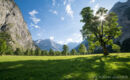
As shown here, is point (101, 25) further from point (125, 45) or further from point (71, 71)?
point (125, 45)

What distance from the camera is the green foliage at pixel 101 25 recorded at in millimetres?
22734

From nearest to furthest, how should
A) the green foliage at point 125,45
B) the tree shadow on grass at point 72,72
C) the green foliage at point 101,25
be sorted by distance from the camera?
the tree shadow on grass at point 72,72, the green foliage at point 101,25, the green foliage at point 125,45

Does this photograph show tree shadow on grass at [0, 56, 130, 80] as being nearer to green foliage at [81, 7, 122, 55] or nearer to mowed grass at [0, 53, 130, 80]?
mowed grass at [0, 53, 130, 80]

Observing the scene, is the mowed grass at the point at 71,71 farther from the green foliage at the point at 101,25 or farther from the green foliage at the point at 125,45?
the green foliage at the point at 125,45

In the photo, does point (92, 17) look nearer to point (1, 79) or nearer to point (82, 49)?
point (1, 79)

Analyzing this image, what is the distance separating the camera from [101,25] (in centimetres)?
2483

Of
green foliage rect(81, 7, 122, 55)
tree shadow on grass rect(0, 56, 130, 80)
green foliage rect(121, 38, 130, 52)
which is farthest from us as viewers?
green foliage rect(121, 38, 130, 52)

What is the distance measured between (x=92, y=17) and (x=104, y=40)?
9.93m

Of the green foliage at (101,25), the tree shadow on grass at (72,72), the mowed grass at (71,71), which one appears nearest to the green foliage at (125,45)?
the green foliage at (101,25)

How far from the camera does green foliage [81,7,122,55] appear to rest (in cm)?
2273

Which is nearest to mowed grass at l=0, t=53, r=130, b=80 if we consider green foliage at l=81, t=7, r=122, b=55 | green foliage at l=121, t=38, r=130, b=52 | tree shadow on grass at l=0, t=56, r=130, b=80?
tree shadow on grass at l=0, t=56, r=130, b=80

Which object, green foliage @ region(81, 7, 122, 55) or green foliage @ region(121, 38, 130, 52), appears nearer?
green foliage @ region(81, 7, 122, 55)

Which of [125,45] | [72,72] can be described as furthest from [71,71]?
[125,45]

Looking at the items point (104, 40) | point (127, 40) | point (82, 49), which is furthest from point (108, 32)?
point (127, 40)
